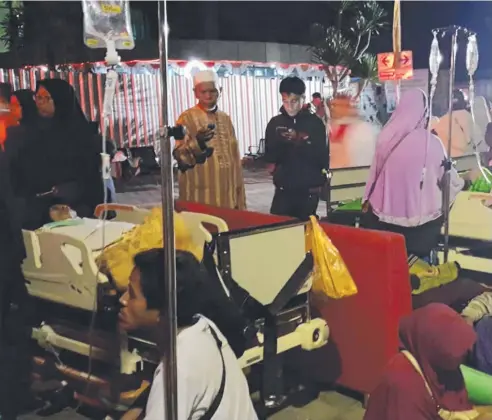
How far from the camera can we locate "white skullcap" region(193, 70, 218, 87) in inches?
104

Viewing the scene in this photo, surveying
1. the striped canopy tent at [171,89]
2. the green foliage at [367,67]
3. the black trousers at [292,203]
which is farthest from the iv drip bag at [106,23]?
the black trousers at [292,203]

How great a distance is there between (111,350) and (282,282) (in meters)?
0.62

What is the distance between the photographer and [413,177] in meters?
2.91

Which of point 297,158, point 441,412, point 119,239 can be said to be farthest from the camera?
point 297,158

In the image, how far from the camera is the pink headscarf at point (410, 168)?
2.87 m

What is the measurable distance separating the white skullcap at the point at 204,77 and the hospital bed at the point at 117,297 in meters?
0.58

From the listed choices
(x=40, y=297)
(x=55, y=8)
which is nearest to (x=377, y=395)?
(x=40, y=297)

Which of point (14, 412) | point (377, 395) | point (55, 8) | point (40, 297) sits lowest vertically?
point (14, 412)

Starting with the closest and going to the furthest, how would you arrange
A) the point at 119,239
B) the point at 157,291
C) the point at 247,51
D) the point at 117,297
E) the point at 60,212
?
the point at 157,291 < the point at 117,297 < the point at 119,239 < the point at 60,212 < the point at 247,51

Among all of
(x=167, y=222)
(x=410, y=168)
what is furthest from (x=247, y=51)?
(x=167, y=222)

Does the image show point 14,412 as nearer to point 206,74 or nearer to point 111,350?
point 111,350

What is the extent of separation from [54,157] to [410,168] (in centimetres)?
155

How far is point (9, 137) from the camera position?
7.94 feet

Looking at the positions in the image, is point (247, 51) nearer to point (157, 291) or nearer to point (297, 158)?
point (297, 158)
